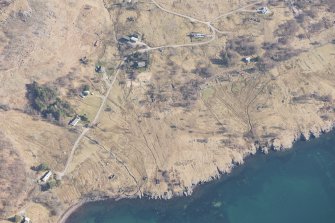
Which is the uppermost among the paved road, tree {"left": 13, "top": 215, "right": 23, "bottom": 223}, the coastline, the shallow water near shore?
the paved road

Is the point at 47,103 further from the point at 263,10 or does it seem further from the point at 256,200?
the point at 263,10

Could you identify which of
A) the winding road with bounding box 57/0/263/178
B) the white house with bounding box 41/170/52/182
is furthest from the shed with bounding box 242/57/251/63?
the white house with bounding box 41/170/52/182

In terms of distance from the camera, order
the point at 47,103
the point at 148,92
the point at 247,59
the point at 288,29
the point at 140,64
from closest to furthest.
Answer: the point at 47,103
the point at 148,92
the point at 140,64
the point at 247,59
the point at 288,29

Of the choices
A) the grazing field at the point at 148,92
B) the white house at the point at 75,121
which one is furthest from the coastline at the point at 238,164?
the white house at the point at 75,121

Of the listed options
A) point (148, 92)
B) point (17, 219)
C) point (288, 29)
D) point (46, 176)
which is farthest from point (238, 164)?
point (17, 219)

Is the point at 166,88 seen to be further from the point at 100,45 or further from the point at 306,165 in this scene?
the point at 306,165

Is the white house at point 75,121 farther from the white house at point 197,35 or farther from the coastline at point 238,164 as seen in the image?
the white house at point 197,35

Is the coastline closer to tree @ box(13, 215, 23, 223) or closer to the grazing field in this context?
the grazing field

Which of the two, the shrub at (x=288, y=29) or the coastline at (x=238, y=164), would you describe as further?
the shrub at (x=288, y=29)
